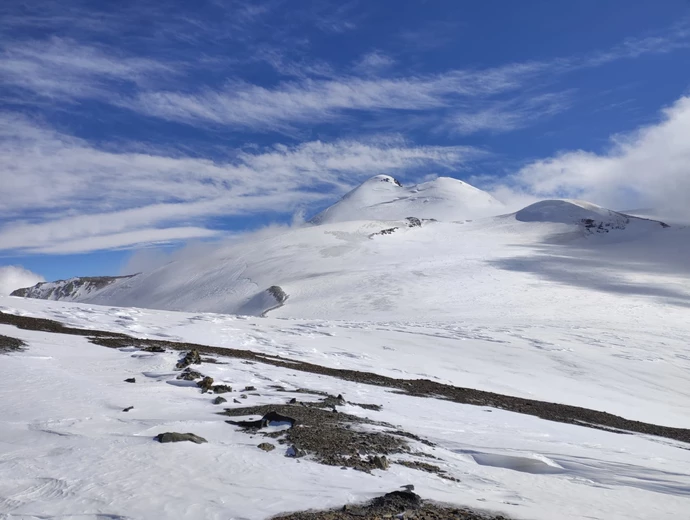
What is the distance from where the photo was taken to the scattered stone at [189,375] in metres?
14.3

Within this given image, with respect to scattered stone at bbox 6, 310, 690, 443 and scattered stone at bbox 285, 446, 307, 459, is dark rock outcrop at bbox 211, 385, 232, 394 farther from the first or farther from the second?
scattered stone at bbox 6, 310, 690, 443

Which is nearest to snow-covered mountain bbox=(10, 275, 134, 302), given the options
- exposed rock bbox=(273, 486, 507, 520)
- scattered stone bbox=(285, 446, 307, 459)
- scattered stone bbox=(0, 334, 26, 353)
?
scattered stone bbox=(0, 334, 26, 353)

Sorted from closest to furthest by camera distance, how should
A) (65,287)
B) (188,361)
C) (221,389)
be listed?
1. (221,389)
2. (188,361)
3. (65,287)

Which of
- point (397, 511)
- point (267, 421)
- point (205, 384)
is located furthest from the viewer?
point (205, 384)

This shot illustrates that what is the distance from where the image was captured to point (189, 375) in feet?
47.3

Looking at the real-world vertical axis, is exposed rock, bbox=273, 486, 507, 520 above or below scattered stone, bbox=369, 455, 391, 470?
below

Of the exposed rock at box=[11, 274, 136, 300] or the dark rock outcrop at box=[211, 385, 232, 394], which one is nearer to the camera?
the dark rock outcrop at box=[211, 385, 232, 394]

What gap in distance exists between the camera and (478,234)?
352ft

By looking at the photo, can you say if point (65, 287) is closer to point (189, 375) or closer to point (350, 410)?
Result: point (189, 375)

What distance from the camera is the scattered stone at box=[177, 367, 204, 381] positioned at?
14.3 metres

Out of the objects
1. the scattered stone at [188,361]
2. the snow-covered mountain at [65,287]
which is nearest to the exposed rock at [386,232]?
the snow-covered mountain at [65,287]

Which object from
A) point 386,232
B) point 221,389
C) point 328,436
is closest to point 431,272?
point 386,232

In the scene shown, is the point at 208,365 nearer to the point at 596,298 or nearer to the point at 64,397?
the point at 64,397

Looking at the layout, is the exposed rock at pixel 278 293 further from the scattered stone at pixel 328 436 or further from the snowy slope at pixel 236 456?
the scattered stone at pixel 328 436
